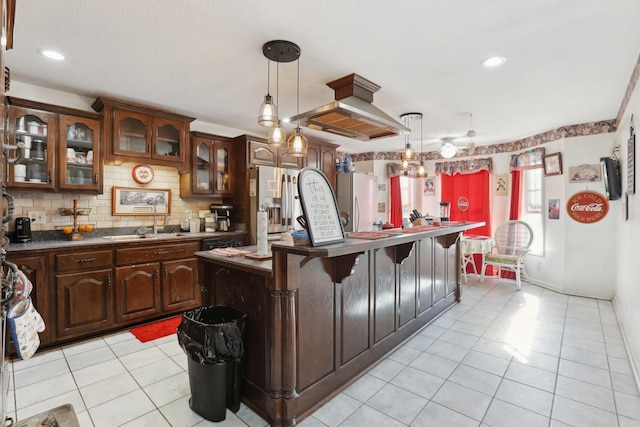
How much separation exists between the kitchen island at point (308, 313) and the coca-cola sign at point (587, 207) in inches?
119

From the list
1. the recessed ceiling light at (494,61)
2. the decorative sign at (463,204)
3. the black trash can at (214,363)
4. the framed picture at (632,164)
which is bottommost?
the black trash can at (214,363)

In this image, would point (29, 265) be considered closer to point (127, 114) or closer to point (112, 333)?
point (112, 333)

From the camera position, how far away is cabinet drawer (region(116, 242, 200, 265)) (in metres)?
3.29

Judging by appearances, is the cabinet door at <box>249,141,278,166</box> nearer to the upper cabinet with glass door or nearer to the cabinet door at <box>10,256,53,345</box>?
the upper cabinet with glass door

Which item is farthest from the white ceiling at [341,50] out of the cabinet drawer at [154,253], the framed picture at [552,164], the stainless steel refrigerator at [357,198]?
the stainless steel refrigerator at [357,198]

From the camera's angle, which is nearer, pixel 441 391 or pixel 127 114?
pixel 441 391

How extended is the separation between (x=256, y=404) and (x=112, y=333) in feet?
6.99

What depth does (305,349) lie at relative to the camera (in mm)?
1999

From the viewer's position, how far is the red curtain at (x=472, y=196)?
586cm

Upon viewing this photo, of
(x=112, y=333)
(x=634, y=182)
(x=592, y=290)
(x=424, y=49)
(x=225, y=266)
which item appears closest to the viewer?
(x=225, y=266)

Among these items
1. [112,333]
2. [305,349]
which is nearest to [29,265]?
[112,333]

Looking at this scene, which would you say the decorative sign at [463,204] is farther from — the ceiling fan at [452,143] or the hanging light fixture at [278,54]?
the hanging light fixture at [278,54]

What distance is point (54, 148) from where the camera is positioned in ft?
10.3

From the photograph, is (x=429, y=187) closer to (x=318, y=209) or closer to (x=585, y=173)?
(x=585, y=173)
